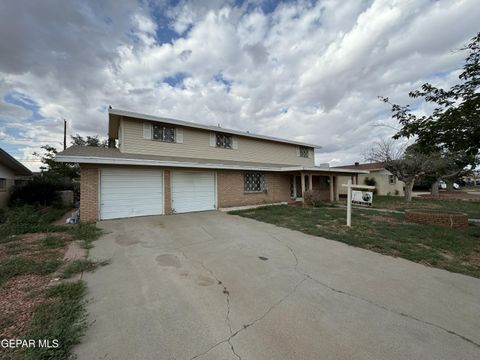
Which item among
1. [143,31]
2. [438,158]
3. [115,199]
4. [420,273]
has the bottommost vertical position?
[420,273]

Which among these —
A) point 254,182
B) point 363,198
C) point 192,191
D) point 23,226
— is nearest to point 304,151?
point 363,198

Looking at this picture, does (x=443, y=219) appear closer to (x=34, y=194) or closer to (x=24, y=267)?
(x=24, y=267)

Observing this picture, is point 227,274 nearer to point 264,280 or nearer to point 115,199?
point 264,280

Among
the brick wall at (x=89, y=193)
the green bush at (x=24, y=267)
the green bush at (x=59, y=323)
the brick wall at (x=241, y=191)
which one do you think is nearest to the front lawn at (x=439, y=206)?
the brick wall at (x=241, y=191)

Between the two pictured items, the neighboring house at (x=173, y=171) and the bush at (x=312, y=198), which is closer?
the neighboring house at (x=173, y=171)

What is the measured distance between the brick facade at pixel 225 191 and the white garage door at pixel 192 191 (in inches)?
12.2

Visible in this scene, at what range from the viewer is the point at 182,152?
11.5 metres

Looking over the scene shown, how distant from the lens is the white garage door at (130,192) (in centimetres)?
803

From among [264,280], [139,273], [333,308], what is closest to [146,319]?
[139,273]

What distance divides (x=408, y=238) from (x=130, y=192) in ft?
32.9

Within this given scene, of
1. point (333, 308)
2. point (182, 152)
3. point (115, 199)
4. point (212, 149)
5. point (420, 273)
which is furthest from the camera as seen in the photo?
point (212, 149)

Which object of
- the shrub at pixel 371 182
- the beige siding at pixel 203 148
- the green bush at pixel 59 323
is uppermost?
the beige siding at pixel 203 148

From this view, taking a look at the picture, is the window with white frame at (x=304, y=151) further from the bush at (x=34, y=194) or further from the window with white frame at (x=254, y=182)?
the bush at (x=34, y=194)

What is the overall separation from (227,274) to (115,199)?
6757 mm
